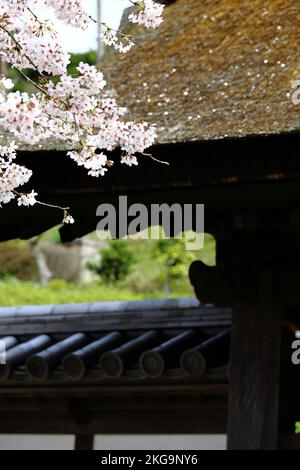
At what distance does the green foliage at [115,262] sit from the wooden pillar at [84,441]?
1222 cm

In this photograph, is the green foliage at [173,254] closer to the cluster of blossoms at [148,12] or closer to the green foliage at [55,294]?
the green foliage at [55,294]

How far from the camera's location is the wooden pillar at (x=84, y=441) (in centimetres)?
744

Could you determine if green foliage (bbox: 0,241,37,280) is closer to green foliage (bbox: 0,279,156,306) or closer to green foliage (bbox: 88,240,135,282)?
green foliage (bbox: 0,279,156,306)

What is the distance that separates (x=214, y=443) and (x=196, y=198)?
7.57 ft

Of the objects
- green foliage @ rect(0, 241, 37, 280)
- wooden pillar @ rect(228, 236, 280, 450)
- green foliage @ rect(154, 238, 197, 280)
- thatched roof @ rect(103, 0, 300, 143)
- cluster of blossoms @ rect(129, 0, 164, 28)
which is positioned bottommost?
wooden pillar @ rect(228, 236, 280, 450)

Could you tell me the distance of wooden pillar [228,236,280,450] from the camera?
5.55 m

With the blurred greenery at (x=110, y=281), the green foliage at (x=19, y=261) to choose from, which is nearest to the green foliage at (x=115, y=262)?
the blurred greenery at (x=110, y=281)

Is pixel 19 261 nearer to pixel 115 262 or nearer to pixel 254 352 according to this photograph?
pixel 115 262

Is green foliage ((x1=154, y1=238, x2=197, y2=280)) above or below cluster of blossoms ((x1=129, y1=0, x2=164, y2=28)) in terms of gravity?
above

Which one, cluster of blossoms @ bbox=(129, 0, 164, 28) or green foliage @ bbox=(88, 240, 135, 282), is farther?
green foliage @ bbox=(88, 240, 135, 282)

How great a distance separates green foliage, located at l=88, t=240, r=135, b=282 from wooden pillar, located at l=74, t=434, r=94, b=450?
1222 cm

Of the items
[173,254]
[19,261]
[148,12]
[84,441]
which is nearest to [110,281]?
[19,261]

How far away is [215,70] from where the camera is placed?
18.5ft

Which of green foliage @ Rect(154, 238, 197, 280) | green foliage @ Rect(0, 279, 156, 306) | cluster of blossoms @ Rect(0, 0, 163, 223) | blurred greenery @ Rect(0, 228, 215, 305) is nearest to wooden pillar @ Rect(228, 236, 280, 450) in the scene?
cluster of blossoms @ Rect(0, 0, 163, 223)
